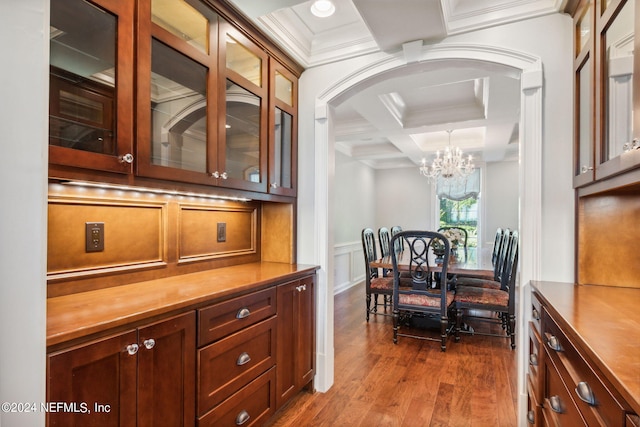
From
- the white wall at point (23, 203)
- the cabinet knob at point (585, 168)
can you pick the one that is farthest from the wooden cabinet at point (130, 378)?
the cabinet knob at point (585, 168)

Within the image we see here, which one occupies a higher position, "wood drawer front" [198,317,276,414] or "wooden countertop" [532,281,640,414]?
"wooden countertop" [532,281,640,414]

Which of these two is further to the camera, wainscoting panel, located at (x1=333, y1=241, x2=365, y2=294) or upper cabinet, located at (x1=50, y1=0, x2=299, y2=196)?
wainscoting panel, located at (x1=333, y1=241, x2=365, y2=294)

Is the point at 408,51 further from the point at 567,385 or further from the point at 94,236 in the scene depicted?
the point at 94,236

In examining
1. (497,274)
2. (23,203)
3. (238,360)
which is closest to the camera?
(23,203)

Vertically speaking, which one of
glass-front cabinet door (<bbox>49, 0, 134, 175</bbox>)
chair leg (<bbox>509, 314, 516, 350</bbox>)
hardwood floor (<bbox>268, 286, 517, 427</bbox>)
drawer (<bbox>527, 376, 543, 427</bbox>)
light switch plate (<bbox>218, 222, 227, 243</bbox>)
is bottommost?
hardwood floor (<bbox>268, 286, 517, 427</bbox>)

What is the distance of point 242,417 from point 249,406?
7 cm

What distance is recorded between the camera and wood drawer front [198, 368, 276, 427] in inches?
59.0

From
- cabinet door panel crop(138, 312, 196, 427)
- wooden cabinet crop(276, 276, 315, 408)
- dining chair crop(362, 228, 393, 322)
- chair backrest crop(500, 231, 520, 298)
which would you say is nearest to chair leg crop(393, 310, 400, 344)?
dining chair crop(362, 228, 393, 322)

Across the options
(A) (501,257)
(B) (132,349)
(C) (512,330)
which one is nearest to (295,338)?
(B) (132,349)

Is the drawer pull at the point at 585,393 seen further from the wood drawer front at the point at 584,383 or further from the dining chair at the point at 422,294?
the dining chair at the point at 422,294

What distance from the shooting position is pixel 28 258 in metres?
0.79

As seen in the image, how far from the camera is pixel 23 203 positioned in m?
0.78

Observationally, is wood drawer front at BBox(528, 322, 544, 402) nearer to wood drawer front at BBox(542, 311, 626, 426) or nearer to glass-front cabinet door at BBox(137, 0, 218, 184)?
wood drawer front at BBox(542, 311, 626, 426)

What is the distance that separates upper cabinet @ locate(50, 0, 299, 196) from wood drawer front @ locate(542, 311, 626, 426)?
1654 millimetres
